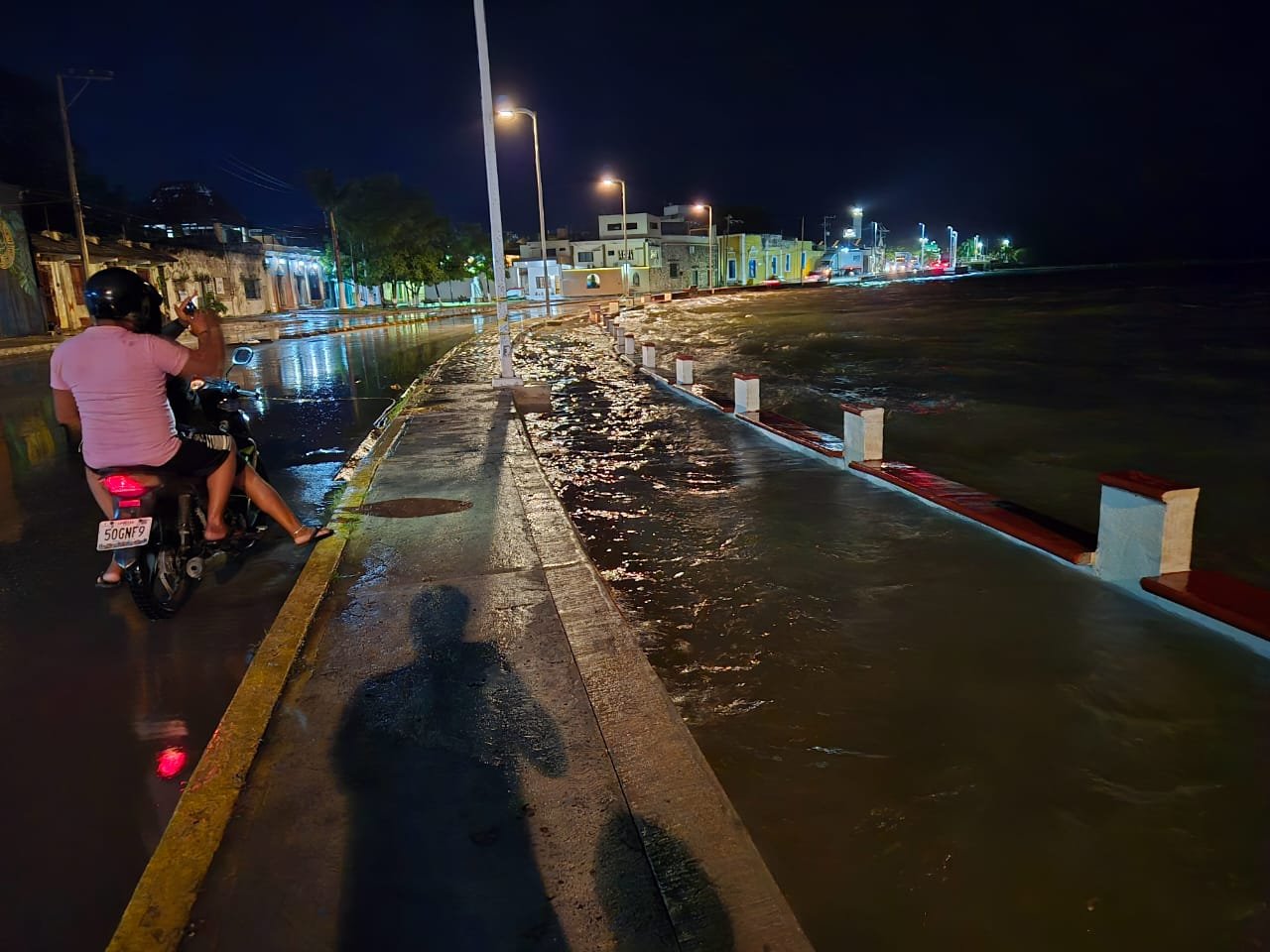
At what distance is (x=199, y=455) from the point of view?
5086 millimetres

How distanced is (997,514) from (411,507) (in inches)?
181

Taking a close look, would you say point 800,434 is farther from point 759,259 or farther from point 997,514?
point 759,259

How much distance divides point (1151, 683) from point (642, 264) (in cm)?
8348

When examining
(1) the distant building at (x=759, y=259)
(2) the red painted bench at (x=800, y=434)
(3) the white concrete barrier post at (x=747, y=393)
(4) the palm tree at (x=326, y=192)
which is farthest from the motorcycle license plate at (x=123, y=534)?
(1) the distant building at (x=759, y=259)

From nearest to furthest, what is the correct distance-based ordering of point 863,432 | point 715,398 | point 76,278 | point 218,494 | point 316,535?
point 218,494, point 316,535, point 863,432, point 715,398, point 76,278

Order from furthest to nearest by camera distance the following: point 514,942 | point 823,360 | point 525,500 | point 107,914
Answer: point 823,360
point 525,500
point 107,914
point 514,942

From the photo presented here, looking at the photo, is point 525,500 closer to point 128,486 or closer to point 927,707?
point 128,486

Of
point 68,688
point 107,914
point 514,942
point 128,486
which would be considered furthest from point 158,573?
point 514,942

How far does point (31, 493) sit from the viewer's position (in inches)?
325

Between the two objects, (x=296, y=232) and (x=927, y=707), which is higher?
(x=296, y=232)

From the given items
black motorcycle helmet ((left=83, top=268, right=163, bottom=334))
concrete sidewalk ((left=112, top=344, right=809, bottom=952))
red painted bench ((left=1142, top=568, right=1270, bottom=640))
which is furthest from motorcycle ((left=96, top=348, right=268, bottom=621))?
red painted bench ((left=1142, top=568, right=1270, bottom=640))

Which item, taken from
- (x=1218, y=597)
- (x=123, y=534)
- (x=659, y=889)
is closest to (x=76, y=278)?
(x=123, y=534)

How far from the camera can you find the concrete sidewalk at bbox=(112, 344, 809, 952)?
102 inches

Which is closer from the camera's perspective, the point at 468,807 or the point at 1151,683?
the point at 468,807
